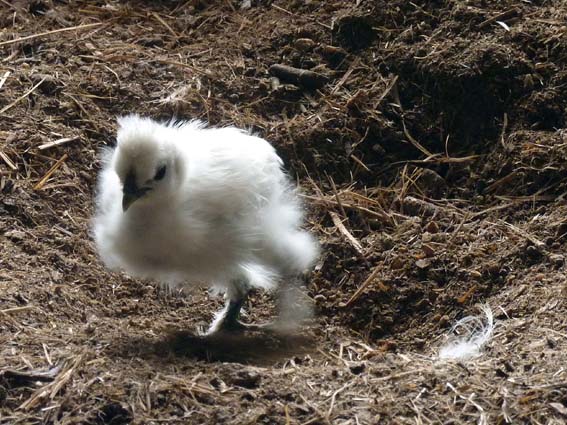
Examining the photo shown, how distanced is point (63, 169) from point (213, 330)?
4.07 feet

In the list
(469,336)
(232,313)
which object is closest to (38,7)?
(232,313)

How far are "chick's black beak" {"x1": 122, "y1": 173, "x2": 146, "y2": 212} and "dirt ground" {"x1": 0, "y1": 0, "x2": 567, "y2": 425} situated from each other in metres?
0.54

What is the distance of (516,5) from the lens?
554 cm

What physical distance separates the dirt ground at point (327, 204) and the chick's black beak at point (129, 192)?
1.77 ft

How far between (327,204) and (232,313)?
956 mm

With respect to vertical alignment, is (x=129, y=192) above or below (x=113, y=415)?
above

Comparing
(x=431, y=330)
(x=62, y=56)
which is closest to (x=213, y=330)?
(x=431, y=330)

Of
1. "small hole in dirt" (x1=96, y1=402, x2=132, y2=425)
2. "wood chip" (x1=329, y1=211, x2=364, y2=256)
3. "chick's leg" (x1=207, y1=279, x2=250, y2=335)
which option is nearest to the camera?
"small hole in dirt" (x1=96, y1=402, x2=132, y2=425)

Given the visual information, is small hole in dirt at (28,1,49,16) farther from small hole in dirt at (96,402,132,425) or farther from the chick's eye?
small hole in dirt at (96,402,132,425)

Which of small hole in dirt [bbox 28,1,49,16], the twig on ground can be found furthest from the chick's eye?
small hole in dirt [bbox 28,1,49,16]

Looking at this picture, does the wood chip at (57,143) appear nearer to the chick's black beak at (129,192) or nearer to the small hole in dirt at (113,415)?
the chick's black beak at (129,192)

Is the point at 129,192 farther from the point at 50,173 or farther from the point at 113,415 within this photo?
the point at 50,173

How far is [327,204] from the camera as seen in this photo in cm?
500

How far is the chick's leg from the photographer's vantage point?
168 inches
